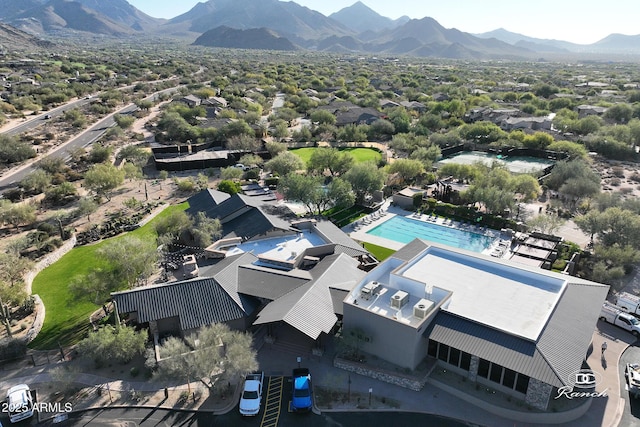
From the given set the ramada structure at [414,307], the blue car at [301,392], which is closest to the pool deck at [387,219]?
the ramada structure at [414,307]

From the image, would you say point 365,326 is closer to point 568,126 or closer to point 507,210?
point 507,210

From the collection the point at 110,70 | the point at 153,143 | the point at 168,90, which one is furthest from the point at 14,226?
the point at 110,70

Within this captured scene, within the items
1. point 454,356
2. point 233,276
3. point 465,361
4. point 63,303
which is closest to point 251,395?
point 233,276

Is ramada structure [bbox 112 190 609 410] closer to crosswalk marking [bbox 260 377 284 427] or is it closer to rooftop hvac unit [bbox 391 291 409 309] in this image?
rooftop hvac unit [bbox 391 291 409 309]

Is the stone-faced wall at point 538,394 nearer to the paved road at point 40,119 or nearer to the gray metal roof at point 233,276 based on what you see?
the gray metal roof at point 233,276

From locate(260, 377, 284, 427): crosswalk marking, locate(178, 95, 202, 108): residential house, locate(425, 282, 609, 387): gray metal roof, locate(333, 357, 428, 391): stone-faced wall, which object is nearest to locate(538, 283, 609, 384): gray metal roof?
locate(425, 282, 609, 387): gray metal roof
